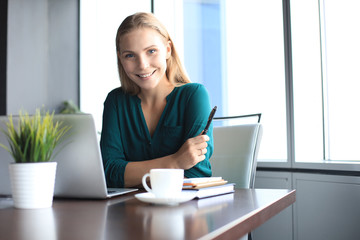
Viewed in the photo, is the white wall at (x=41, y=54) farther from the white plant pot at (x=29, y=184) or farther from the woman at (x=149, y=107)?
the white plant pot at (x=29, y=184)

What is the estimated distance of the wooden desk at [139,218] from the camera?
62 cm

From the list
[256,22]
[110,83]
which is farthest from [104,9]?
[256,22]

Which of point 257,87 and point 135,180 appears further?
point 257,87

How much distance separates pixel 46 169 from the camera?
36.3 inches

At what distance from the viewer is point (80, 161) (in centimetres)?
101

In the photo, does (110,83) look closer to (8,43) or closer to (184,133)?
(8,43)

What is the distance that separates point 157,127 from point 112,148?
21cm

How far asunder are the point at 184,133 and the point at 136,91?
1.07 feet

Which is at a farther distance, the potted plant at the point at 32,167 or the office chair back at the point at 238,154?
the office chair back at the point at 238,154

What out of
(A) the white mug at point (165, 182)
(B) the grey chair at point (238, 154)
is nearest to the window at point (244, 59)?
(B) the grey chair at point (238, 154)

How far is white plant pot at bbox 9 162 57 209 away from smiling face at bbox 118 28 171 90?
0.75 metres

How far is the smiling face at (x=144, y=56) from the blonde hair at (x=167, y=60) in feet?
0.10

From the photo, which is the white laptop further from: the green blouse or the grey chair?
the grey chair

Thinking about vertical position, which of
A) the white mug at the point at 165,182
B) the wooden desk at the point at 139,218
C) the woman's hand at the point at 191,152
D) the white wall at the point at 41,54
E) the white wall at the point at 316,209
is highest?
the white wall at the point at 41,54
